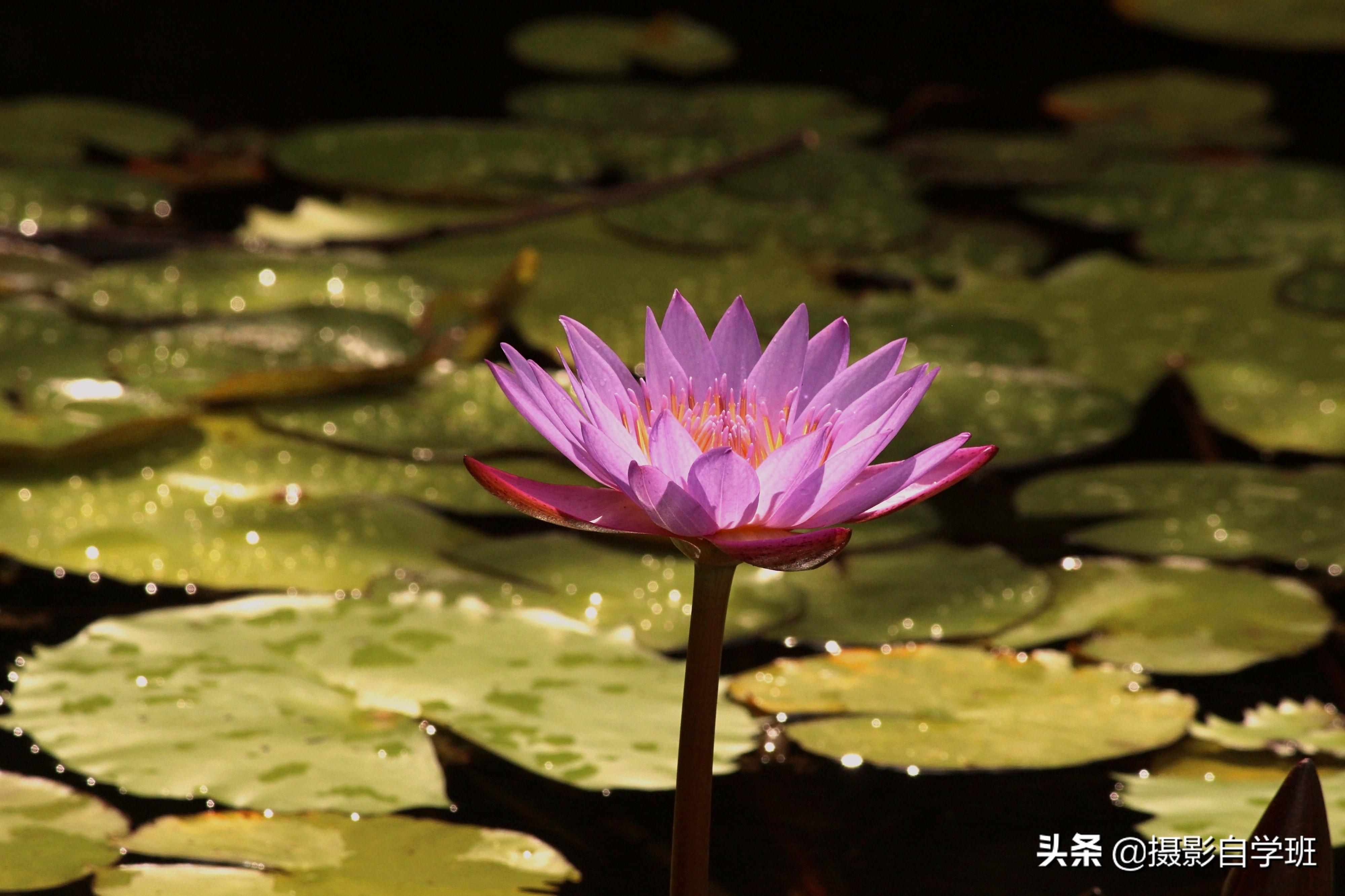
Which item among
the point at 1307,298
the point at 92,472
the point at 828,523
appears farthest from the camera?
the point at 1307,298

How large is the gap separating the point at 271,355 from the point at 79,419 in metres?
0.36

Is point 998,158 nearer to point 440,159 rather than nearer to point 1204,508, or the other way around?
point 440,159

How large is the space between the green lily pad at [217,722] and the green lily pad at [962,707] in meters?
0.35

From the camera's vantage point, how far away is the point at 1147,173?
320 centimetres

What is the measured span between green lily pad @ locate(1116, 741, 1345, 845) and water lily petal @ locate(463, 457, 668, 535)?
583 millimetres

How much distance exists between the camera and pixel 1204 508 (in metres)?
1.81

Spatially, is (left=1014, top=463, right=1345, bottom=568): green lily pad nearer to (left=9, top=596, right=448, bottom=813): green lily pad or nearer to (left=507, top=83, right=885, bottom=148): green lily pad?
(left=9, top=596, right=448, bottom=813): green lily pad

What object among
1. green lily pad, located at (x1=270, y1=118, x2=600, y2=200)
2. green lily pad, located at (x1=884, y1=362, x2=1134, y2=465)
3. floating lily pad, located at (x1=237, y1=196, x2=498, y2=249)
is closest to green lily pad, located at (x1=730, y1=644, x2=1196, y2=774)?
green lily pad, located at (x1=884, y1=362, x2=1134, y2=465)

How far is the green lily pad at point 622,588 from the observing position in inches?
60.8

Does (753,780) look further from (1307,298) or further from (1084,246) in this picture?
(1084,246)

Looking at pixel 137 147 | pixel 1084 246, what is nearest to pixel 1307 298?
pixel 1084 246

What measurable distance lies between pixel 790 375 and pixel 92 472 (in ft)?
3.80

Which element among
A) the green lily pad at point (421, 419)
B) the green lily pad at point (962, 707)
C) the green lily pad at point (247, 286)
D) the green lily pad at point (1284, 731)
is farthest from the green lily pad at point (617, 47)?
the green lily pad at point (1284, 731)

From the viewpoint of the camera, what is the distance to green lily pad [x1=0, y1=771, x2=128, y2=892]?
3.53 ft
